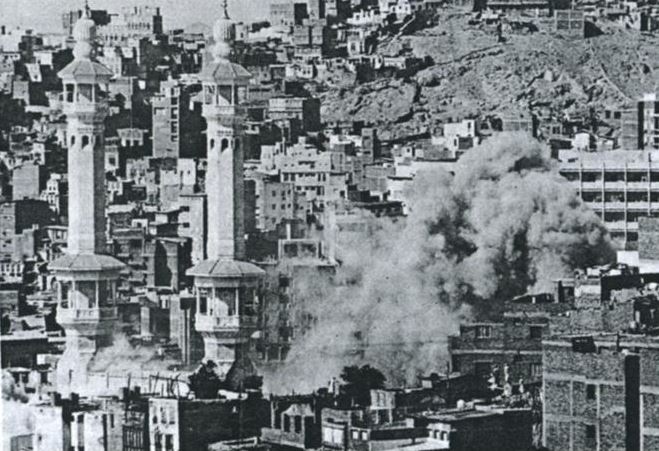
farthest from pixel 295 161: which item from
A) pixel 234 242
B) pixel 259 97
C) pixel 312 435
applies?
pixel 312 435

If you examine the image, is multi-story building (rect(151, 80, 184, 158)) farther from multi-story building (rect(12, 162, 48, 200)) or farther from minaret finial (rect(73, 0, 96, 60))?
minaret finial (rect(73, 0, 96, 60))

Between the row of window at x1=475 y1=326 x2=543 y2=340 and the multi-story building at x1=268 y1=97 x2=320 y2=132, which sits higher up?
the multi-story building at x1=268 y1=97 x2=320 y2=132

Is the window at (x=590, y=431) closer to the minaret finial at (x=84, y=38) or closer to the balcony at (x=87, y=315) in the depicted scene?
the balcony at (x=87, y=315)

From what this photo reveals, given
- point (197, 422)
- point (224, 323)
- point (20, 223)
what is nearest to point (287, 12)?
point (20, 223)

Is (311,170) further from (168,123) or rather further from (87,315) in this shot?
(87,315)

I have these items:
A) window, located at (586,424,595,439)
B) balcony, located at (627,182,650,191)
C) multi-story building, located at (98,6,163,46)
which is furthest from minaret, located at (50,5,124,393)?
multi-story building, located at (98,6,163,46)
